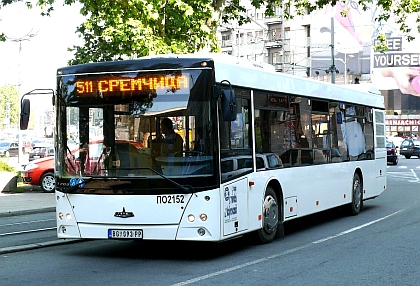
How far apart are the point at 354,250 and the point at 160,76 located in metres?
3.76

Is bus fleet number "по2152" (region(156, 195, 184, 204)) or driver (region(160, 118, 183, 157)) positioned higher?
driver (region(160, 118, 183, 157))

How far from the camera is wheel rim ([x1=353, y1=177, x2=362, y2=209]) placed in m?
17.2

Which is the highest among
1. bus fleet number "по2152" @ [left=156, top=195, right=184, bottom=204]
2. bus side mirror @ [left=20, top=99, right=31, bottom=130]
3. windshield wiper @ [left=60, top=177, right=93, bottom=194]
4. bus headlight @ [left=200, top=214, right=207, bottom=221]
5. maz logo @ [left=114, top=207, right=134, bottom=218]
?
bus side mirror @ [left=20, top=99, right=31, bottom=130]

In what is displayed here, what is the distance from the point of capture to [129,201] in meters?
10.4

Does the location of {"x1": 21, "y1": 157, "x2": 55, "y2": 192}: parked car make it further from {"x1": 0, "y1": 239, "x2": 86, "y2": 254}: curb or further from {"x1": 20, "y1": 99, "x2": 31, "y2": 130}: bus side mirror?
{"x1": 20, "y1": 99, "x2": 31, "y2": 130}: bus side mirror

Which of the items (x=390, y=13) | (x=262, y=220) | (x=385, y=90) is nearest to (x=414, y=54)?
(x=385, y=90)

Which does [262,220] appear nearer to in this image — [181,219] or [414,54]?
[181,219]

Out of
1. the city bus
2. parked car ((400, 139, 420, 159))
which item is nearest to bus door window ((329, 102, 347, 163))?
the city bus

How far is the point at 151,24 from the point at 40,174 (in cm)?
609

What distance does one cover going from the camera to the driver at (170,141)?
10.2m

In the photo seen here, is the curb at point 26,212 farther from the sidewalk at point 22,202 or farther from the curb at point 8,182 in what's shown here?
the curb at point 8,182

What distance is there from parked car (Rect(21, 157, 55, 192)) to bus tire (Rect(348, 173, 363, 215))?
38.5 ft

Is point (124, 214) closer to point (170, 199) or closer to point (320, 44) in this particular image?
point (170, 199)

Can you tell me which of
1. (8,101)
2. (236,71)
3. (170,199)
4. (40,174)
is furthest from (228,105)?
(8,101)
